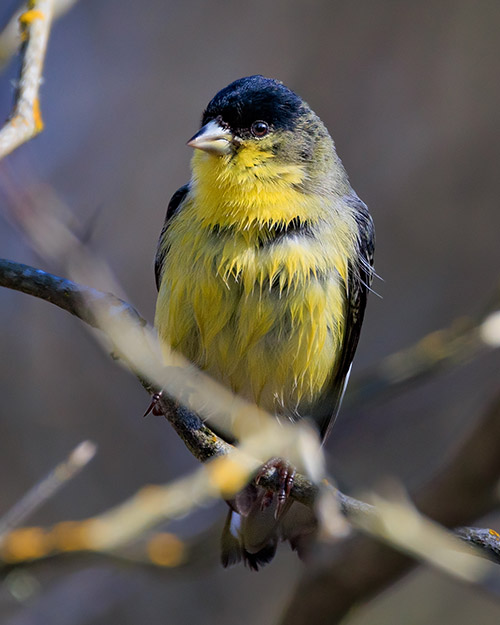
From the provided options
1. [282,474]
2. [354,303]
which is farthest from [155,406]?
[354,303]

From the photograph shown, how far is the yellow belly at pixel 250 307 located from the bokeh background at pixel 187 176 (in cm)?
231

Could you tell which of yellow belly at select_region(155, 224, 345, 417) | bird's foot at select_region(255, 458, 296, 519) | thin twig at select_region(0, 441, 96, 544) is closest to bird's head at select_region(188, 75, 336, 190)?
yellow belly at select_region(155, 224, 345, 417)

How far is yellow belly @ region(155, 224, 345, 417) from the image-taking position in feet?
14.7

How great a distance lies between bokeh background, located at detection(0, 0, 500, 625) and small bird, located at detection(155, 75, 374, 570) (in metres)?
2.03

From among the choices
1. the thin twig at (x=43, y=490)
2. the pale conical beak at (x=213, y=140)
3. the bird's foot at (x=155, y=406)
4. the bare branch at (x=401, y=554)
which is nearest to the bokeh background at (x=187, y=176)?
the bare branch at (x=401, y=554)

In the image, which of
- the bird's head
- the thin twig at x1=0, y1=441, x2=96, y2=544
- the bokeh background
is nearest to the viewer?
the thin twig at x1=0, y1=441, x2=96, y2=544

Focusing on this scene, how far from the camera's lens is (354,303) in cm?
Answer: 492

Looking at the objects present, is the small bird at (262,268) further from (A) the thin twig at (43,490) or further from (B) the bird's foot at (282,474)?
(A) the thin twig at (43,490)

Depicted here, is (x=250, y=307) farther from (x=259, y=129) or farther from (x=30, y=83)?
(x=30, y=83)

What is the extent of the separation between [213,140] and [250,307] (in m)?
0.88

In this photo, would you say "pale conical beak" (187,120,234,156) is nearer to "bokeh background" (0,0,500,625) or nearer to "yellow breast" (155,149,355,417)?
"yellow breast" (155,149,355,417)

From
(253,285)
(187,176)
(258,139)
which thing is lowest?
(187,176)

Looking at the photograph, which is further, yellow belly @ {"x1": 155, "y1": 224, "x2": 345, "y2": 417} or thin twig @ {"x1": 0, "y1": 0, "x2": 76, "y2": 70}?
yellow belly @ {"x1": 155, "y1": 224, "x2": 345, "y2": 417}

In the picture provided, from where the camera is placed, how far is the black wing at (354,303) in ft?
16.1
